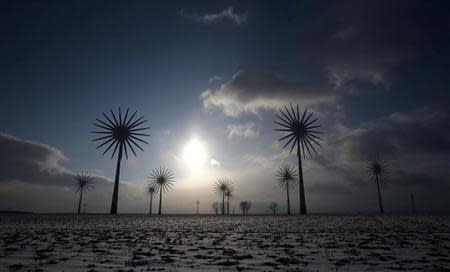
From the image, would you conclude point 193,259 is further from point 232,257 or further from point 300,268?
point 300,268

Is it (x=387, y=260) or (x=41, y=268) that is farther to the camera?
(x=387, y=260)

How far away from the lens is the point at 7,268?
6.57m

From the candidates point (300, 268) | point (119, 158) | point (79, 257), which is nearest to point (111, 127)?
point (119, 158)

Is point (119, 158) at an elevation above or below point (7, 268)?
above

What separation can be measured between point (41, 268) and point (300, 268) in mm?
5996

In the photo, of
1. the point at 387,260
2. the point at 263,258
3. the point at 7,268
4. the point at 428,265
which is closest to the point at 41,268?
the point at 7,268

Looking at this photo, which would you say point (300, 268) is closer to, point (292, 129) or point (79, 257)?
point (79, 257)

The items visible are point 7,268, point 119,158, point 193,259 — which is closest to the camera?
point 7,268

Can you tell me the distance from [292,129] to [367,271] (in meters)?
55.9

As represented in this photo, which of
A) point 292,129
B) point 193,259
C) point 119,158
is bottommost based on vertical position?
point 193,259

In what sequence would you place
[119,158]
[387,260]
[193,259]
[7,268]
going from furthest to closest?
[119,158]
[193,259]
[387,260]
[7,268]

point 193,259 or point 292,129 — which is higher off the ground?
point 292,129

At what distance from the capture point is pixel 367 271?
6.16 meters

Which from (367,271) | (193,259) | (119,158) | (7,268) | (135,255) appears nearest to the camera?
(367,271)
